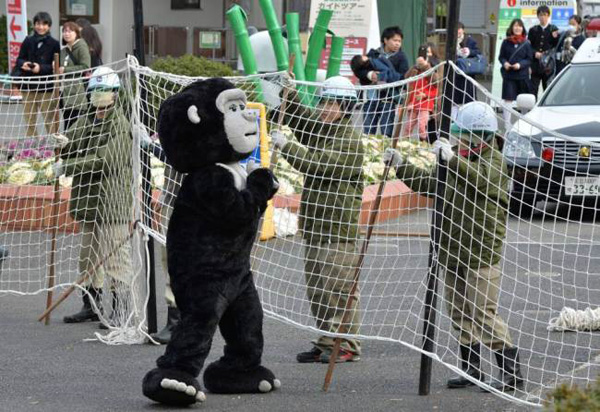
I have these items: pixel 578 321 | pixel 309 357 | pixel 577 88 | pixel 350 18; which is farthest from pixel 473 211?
pixel 350 18

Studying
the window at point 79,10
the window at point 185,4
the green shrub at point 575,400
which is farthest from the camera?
the window at point 185,4

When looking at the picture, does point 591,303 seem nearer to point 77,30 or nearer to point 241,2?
point 77,30

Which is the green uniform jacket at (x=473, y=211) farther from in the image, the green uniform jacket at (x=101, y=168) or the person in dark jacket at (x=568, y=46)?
the person in dark jacket at (x=568, y=46)

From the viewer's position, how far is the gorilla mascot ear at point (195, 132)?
23.0ft

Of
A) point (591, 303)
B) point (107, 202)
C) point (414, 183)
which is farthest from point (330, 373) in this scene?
point (591, 303)

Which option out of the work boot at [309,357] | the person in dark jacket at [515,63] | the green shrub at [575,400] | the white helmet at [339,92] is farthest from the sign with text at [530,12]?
the green shrub at [575,400]

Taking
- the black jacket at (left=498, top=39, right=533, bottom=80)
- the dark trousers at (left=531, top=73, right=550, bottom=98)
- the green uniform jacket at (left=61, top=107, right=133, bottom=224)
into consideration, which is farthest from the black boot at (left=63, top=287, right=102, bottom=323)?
the dark trousers at (left=531, top=73, right=550, bottom=98)

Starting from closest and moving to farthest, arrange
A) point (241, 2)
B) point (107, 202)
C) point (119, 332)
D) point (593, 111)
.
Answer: point (119, 332)
point (107, 202)
point (593, 111)
point (241, 2)

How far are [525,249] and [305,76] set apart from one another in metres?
7.17

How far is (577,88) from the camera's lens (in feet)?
51.4

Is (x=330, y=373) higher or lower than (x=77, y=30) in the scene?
lower

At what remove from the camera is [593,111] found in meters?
14.9

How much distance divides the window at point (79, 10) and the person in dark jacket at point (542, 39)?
14.0 m

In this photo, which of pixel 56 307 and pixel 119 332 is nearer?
pixel 119 332
